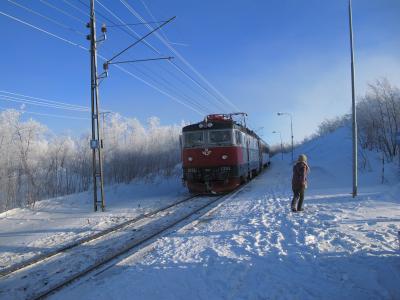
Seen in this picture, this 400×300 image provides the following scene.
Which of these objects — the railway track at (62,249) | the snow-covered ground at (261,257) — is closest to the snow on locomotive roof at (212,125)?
the snow-covered ground at (261,257)

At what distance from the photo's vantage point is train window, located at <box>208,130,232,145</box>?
18923mm

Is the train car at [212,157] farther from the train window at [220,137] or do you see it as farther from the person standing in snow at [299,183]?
the person standing in snow at [299,183]

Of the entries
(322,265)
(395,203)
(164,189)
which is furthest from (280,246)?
(164,189)

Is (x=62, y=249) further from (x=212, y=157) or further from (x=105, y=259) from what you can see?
(x=212, y=157)

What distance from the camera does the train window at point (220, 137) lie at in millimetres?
18923

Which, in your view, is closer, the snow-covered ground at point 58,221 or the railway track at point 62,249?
the railway track at point 62,249

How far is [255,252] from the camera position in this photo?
7277 millimetres

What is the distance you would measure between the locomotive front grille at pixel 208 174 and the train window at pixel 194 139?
128 cm

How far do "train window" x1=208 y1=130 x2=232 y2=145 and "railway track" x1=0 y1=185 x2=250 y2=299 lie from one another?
7.17 m

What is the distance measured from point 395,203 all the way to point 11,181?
14370 millimetres

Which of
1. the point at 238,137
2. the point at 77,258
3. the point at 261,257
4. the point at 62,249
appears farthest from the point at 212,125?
the point at 261,257

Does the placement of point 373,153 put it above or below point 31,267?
above

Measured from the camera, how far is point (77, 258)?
312 inches

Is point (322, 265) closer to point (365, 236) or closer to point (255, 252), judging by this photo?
point (255, 252)
